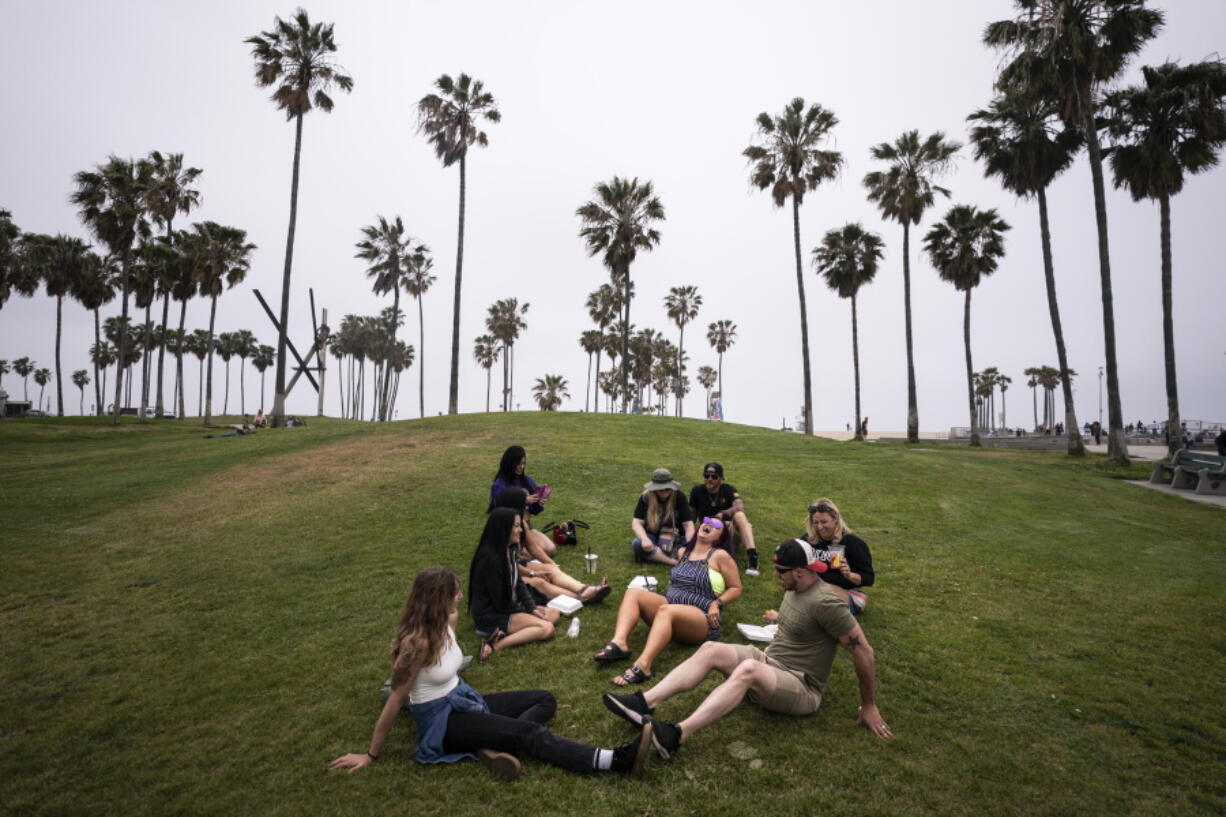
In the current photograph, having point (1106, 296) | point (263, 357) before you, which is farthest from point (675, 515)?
point (263, 357)

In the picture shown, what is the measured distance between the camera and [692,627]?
586cm

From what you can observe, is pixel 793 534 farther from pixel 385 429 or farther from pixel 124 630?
pixel 385 429

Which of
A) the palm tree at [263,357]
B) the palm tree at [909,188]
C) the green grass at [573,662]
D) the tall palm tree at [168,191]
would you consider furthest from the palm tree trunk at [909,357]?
the palm tree at [263,357]

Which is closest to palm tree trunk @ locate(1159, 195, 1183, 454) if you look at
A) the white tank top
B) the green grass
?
the green grass

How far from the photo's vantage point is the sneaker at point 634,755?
4.03 meters

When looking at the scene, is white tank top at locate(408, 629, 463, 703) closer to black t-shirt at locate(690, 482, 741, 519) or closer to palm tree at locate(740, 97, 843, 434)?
black t-shirt at locate(690, 482, 741, 519)

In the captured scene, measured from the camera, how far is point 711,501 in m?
8.98

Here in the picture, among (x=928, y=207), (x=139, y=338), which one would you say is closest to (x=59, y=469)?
(x=928, y=207)

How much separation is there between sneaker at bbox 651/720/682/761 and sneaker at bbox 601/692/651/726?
5.1 inches

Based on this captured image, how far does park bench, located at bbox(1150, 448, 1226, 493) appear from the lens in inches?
675

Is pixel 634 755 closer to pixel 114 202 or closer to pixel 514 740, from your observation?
pixel 514 740

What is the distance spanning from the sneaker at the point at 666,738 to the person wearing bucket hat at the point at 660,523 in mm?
4548

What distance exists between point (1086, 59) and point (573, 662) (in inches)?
1186

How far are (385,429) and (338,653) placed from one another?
2111 centimetres
